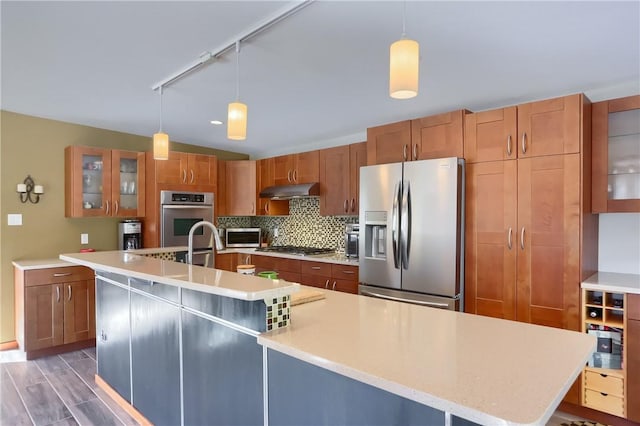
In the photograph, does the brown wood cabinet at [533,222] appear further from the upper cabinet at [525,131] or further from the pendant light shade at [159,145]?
the pendant light shade at [159,145]

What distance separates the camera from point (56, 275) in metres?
3.54

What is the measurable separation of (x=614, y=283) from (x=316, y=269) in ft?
8.57

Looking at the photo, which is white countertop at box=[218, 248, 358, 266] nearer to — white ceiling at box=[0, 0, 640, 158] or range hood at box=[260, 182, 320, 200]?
range hood at box=[260, 182, 320, 200]

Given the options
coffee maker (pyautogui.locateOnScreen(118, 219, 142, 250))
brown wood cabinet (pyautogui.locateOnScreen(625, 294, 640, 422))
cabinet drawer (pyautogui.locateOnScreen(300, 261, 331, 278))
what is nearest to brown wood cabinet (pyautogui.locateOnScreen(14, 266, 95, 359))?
coffee maker (pyautogui.locateOnScreen(118, 219, 142, 250))

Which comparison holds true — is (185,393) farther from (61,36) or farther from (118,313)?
(61,36)

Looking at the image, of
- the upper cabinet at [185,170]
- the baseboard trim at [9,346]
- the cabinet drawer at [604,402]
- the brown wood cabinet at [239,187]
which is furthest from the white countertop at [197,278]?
the brown wood cabinet at [239,187]

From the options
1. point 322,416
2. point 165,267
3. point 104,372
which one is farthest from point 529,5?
point 104,372

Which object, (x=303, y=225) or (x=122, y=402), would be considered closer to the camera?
(x=122, y=402)

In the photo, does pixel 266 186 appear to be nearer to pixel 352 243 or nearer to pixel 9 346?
pixel 352 243

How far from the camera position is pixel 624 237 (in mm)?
2781

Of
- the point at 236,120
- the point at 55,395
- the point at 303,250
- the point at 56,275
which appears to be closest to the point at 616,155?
the point at 236,120

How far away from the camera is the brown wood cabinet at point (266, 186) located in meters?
5.18

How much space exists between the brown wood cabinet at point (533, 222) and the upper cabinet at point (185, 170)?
127 inches

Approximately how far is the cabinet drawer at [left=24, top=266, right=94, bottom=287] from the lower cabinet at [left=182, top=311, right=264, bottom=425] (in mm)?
2388
